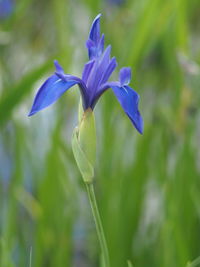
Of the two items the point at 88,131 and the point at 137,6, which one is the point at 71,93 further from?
the point at 88,131

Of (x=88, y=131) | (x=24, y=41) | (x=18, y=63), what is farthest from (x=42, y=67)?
(x=24, y=41)

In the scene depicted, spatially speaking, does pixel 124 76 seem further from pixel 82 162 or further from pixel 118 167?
pixel 118 167

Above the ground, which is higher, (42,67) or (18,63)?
(42,67)

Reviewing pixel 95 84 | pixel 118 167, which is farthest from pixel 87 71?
pixel 118 167

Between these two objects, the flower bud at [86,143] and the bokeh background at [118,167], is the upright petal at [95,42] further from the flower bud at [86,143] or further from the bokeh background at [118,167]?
the bokeh background at [118,167]

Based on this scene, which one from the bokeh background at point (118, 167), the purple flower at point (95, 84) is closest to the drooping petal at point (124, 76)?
the purple flower at point (95, 84)

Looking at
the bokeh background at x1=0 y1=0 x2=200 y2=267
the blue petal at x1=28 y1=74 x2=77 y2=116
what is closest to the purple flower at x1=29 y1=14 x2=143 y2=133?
the blue petal at x1=28 y1=74 x2=77 y2=116
